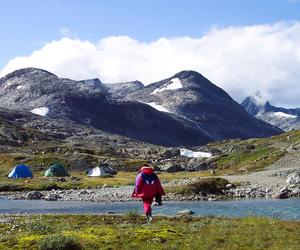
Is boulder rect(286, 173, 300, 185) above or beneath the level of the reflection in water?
above

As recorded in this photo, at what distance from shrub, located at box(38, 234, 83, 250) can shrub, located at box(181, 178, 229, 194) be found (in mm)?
54365

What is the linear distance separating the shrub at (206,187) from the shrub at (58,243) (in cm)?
5437

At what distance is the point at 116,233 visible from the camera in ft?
77.2

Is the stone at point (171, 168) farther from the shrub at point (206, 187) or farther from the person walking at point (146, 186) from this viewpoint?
the person walking at point (146, 186)

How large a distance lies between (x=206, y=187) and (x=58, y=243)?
187ft

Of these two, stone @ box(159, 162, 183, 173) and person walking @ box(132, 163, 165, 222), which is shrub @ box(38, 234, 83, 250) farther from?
stone @ box(159, 162, 183, 173)

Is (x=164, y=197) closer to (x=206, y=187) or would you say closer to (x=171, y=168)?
(x=206, y=187)

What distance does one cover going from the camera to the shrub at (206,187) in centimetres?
7406

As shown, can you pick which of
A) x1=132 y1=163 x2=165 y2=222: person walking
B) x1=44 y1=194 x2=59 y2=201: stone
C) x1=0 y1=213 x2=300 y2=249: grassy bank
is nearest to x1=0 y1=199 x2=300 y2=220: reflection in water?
x1=44 y1=194 x2=59 y2=201: stone

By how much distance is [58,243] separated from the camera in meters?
19.6

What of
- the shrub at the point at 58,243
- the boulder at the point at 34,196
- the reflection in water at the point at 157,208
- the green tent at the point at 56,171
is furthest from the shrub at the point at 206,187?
the shrub at the point at 58,243

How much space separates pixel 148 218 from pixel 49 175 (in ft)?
274

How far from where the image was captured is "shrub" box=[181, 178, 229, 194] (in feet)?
243

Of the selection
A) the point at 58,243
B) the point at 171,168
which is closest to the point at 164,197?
the point at 58,243
